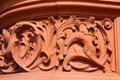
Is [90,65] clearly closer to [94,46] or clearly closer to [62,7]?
[94,46]

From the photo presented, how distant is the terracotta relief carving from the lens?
1.82 metres

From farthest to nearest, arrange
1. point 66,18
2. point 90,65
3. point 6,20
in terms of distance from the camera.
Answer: point 6,20 < point 66,18 < point 90,65

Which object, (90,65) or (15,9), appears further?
(15,9)

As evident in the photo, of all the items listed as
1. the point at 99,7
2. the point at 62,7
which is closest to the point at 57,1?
the point at 62,7

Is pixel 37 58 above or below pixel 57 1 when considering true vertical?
below

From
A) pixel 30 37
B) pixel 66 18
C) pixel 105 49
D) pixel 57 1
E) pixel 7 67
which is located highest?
pixel 57 1

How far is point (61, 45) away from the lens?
6.06ft

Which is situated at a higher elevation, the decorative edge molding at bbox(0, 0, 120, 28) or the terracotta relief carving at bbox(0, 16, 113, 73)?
the decorative edge molding at bbox(0, 0, 120, 28)

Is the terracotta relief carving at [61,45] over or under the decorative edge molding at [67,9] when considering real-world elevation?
under

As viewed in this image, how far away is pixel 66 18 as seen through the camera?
1950mm

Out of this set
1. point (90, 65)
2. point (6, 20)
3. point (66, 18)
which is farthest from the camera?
point (6, 20)

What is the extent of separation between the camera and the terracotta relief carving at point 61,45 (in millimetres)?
1818

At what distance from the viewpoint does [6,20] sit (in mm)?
2184

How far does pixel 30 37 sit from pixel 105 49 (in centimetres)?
66
